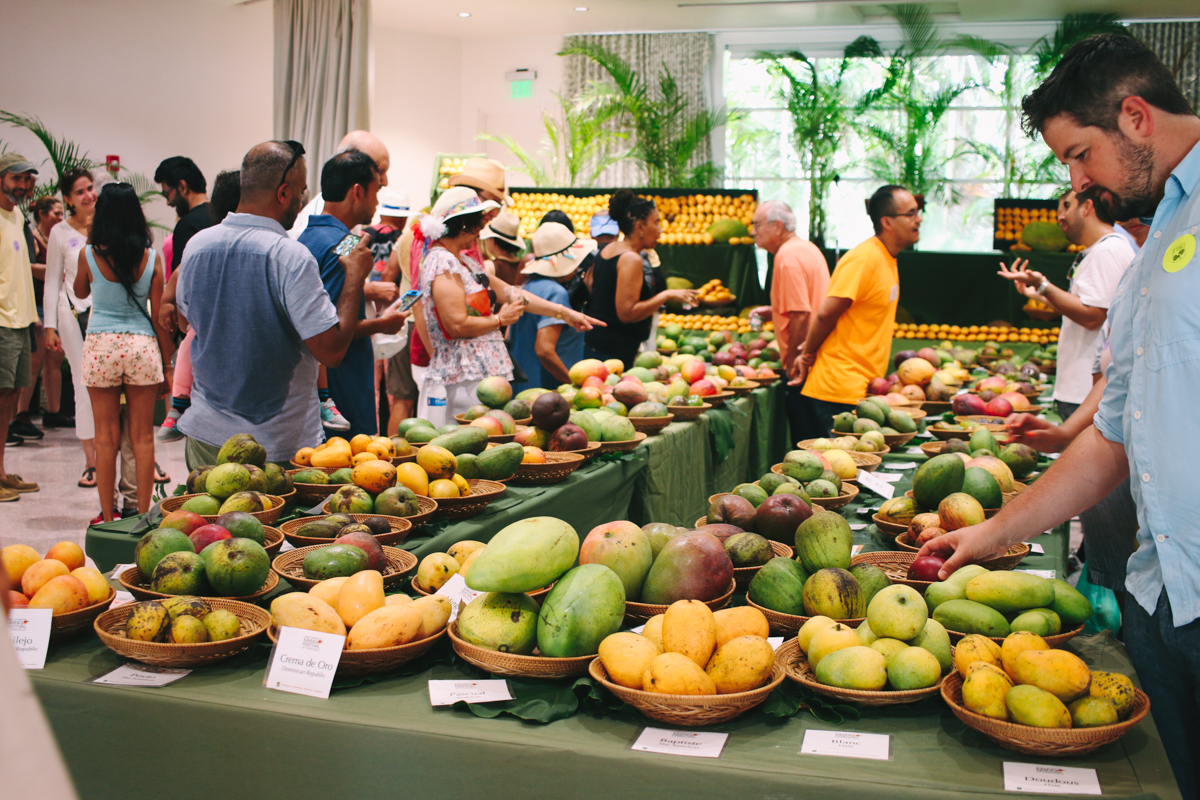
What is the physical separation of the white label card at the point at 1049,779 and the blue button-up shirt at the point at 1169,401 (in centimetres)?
42

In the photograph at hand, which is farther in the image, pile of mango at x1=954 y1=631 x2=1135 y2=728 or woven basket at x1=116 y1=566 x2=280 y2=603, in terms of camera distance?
woven basket at x1=116 y1=566 x2=280 y2=603

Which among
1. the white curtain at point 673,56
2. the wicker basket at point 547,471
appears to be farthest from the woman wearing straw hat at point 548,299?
the white curtain at point 673,56

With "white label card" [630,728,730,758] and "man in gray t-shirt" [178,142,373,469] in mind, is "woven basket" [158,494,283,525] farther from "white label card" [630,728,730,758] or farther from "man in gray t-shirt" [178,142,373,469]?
"white label card" [630,728,730,758]

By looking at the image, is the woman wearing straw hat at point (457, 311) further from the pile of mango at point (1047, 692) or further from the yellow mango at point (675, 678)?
the pile of mango at point (1047, 692)

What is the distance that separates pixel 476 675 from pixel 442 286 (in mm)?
2418

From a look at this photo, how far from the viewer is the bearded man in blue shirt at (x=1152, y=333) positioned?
1.38 m

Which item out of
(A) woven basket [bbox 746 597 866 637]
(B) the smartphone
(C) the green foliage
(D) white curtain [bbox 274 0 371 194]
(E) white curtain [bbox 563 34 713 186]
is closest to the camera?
(A) woven basket [bbox 746 597 866 637]

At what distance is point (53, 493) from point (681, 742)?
5507mm

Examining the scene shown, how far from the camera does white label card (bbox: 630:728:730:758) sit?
1.18 m

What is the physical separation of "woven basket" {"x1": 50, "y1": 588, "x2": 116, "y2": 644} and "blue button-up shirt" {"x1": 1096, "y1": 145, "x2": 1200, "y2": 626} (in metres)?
1.73

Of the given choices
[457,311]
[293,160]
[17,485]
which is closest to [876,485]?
[457,311]

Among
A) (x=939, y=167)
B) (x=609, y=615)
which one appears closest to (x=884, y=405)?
(x=609, y=615)

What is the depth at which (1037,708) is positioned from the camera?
1.16 m

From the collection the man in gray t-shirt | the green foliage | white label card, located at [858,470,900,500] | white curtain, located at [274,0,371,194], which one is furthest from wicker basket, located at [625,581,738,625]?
the green foliage
